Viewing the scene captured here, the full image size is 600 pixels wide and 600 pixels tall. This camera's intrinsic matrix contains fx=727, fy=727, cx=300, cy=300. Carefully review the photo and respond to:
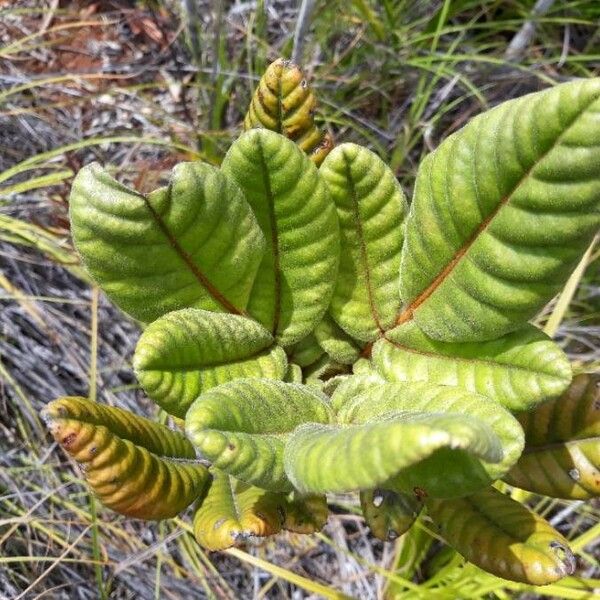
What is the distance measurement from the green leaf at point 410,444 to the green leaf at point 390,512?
0.40ft

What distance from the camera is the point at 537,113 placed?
903 millimetres

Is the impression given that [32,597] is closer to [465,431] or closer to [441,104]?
[465,431]

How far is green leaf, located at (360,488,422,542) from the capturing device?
4.13ft

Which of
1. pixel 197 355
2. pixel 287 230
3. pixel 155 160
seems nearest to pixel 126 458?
pixel 197 355

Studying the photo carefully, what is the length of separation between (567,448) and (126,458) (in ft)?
2.48

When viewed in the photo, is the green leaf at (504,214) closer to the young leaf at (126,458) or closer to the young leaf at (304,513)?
the young leaf at (304,513)

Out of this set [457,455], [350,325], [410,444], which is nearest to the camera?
[410,444]

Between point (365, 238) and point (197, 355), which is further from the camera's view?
point (365, 238)

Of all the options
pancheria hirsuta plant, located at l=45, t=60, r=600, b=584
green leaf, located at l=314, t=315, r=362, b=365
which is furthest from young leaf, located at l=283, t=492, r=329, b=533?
green leaf, located at l=314, t=315, r=362, b=365

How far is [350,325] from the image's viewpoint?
4.41 feet

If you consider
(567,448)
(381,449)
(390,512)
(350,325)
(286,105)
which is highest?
(286,105)

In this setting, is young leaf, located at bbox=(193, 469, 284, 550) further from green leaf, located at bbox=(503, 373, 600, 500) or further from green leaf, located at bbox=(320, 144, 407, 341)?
green leaf, located at bbox=(503, 373, 600, 500)

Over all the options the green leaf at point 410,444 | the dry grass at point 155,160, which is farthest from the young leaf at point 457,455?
the dry grass at point 155,160

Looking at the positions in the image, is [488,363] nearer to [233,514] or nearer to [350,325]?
[350,325]
